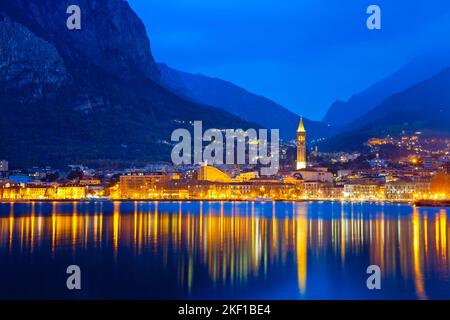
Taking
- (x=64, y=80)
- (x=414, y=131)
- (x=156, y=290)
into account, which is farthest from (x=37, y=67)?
(x=156, y=290)

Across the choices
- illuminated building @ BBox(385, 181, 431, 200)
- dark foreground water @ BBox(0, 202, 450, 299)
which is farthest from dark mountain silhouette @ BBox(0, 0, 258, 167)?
dark foreground water @ BBox(0, 202, 450, 299)

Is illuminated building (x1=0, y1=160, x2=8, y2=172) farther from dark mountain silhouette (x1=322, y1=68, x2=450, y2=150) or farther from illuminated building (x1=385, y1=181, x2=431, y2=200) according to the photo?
dark mountain silhouette (x1=322, y1=68, x2=450, y2=150)

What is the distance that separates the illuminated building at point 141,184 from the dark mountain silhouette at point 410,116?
56693 millimetres

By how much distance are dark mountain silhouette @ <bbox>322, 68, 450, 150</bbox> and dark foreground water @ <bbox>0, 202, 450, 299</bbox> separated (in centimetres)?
10141

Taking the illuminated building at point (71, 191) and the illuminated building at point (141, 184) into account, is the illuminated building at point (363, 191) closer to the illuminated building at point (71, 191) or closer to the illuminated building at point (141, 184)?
the illuminated building at point (141, 184)

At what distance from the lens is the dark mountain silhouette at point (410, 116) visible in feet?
463

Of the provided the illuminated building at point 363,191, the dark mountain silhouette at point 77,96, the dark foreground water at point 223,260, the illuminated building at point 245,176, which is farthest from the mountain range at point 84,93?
the dark foreground water at point 223,260

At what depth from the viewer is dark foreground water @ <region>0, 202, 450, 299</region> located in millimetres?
19125

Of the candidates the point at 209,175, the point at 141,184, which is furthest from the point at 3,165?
the point at 209,175

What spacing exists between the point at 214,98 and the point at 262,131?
72.7 meters

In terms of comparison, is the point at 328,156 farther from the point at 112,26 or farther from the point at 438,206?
the point at 438,206
